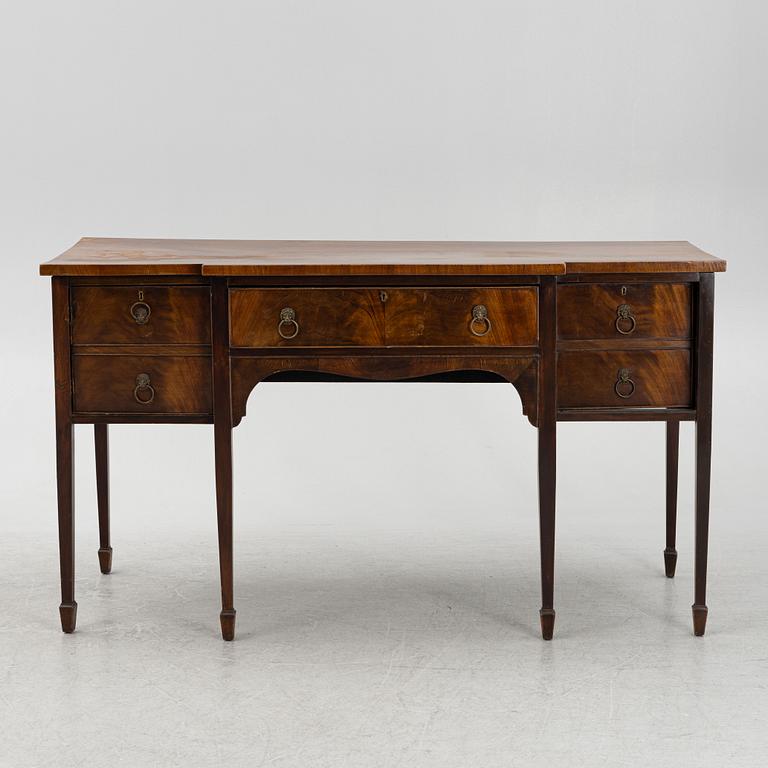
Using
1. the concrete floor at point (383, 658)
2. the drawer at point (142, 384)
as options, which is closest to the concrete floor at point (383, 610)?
the concrete floor at point (383, 658)

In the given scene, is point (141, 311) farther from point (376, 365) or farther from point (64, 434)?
point (376, 365)

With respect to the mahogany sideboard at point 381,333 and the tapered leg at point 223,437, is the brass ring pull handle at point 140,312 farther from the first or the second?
the tapered leg at point 223,437

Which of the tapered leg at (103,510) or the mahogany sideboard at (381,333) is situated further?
the tapered leg at (103,510)

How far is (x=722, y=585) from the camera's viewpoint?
16.0 ft

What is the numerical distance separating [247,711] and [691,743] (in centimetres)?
117

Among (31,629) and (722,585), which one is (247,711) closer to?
(31,629)

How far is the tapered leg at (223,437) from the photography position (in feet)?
14.0

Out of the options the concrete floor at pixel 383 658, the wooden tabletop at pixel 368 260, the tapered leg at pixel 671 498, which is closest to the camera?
the concrete floor at pixel 383 658

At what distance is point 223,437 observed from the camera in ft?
14.3

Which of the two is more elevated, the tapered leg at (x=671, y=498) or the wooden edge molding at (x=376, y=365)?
the wooden edge molding at (x=376, y=365)

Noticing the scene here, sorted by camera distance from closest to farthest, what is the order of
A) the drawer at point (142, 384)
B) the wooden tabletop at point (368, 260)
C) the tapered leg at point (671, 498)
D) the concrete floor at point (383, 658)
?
1. the concrete floor at point (383, 658)
2. the wooden tabletop at point (368, 260)
3. the drawer at point (142, 384)
4. the tapered leg at point (671, 498)

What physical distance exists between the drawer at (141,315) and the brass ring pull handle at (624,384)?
122cm

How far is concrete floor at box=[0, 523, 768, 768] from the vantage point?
Answer: 12.3 ft

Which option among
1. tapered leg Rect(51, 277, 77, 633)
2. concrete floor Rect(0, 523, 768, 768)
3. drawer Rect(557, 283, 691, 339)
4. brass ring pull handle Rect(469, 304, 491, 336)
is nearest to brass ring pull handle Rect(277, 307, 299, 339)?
brass ring pull handle Rect(469, 304, 491, 336)
